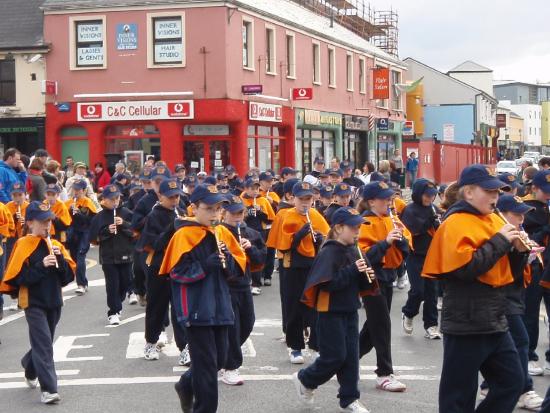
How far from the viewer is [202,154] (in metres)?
31.1

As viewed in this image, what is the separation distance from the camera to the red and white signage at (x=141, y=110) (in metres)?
30.2

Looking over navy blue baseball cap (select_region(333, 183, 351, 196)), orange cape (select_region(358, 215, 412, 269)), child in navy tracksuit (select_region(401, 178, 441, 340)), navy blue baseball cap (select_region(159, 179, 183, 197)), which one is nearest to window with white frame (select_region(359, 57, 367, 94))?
navy blue baseball cap (select_region(333, 183, 351, 196))

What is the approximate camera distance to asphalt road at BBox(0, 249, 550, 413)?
26.8 ft

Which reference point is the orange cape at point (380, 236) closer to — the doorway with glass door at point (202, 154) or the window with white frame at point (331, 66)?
the doorway with glass door at point (202, 154)

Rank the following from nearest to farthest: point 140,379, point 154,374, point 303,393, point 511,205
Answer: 1. point 511,205
2. point 303,393
3. point 140,379
4. point 154,374

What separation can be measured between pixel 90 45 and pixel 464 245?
2667cm

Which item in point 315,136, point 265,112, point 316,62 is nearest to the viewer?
point 265,112

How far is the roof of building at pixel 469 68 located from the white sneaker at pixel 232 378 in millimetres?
79902

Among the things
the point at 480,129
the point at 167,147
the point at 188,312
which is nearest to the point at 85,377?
the point at 188,312

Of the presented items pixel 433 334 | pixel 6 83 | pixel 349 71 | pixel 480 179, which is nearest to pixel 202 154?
pixel 6 83

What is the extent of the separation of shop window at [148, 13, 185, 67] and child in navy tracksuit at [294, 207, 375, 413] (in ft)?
77.0

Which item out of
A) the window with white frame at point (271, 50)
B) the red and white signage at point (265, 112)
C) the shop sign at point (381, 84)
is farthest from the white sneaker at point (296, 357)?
the shop sign at point (381, 84)

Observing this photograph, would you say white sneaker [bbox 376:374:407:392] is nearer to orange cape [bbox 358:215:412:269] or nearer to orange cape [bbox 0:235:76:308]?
orange cape [bbox 358:215:412:269]

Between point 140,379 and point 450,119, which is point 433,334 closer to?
point 140,379
